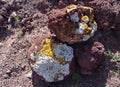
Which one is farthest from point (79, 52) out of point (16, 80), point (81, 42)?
point (16, 80)

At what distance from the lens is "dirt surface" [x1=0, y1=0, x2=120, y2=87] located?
402 cm

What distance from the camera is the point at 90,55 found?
3865 mm

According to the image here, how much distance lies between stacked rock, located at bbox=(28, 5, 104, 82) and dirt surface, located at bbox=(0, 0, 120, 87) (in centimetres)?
17

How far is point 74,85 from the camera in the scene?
3.98m

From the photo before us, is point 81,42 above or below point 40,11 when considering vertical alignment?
below

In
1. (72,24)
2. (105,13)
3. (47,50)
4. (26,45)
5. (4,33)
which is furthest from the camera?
(4,33)

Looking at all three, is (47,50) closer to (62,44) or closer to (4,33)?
(62,44)

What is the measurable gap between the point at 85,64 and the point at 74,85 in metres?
0.33

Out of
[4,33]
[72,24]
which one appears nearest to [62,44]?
[72,24]

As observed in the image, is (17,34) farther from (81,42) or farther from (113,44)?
(113,44)

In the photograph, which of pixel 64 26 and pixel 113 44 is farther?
pixel 113 44

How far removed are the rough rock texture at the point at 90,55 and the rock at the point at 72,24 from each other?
138 mm

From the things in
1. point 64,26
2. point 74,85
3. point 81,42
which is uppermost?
point 64,26

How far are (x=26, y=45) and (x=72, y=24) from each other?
911 millimetres
